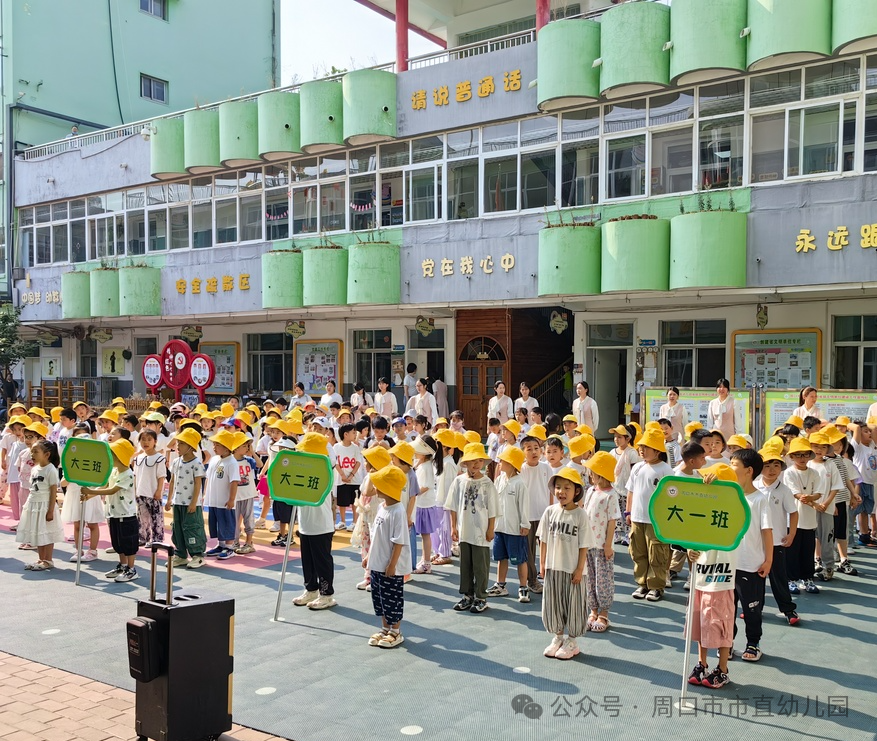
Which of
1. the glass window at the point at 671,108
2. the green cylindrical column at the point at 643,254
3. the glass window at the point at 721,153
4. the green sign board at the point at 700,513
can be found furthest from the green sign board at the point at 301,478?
the glass window at the point at 671,108

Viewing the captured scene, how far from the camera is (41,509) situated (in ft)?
30.0

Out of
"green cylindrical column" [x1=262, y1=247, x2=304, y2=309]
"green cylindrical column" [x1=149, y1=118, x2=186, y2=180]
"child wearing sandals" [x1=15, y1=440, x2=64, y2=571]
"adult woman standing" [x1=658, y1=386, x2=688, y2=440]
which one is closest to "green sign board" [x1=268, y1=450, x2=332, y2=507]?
"child wearing sandals" [x1=15, y1=440, x2=64, y2=571]

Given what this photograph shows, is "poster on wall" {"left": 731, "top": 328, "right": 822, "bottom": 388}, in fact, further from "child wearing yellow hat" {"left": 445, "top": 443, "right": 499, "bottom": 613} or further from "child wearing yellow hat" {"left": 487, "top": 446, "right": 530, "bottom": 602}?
"child wearing yellow hat" {"left": 445, "top": 443, "right": 499, "bottom": 613}

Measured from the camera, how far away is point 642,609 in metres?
7.61

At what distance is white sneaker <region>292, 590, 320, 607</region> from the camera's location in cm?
771

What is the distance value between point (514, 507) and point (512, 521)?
0.14 meters

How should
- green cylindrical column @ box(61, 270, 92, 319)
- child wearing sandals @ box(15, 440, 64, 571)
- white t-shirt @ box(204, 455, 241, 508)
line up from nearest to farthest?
child wearing sandals @ box(15, 440, 64, 571)
white t-shirt @ box(204, 455, 241, 508)
green cylindrical column @ box(61, 270, 92, 319)

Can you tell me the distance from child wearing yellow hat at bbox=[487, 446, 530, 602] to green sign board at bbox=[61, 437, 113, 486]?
159 inches

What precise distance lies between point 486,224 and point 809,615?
11024mm

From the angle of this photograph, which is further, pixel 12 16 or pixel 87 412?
pixel 12 16

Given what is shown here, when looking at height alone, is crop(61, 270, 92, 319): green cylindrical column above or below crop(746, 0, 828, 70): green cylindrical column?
below

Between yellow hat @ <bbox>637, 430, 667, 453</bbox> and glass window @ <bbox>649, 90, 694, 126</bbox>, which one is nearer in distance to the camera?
yellow hat @ <bbox>637, 430, 667, 453</bbox>

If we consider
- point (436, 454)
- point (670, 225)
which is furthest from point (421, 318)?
point (436, 454)

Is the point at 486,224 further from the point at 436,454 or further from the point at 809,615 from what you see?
the point at 809,615
